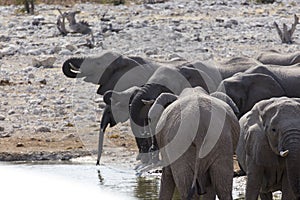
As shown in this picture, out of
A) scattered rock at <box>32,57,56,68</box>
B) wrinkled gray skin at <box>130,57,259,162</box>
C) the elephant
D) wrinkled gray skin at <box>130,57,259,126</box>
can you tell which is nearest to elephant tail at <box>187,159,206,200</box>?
wrinkled gray skin at <box>130,57,259,162</box>

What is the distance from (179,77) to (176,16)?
18.4 metres

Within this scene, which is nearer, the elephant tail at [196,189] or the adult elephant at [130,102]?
the elephant tail at [196,189]

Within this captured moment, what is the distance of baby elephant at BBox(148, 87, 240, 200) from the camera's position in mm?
7535

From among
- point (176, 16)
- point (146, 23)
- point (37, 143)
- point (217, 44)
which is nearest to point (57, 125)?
point (37, 143)

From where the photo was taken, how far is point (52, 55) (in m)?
21.0

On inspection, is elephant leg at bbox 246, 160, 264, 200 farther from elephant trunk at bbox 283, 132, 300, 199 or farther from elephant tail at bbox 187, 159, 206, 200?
elephant tail at bbox 187, 159, 206, 200

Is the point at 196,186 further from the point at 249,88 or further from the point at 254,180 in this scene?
the point at 249,88

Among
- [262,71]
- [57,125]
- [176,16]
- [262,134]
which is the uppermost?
[262,134]

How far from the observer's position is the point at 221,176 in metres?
7.64

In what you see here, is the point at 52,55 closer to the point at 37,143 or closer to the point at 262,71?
the point at 37,143

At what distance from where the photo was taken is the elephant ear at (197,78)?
1220 centimetres

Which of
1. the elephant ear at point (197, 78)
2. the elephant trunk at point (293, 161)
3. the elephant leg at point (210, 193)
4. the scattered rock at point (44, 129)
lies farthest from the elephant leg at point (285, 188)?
the scattered rock at point (44, 129)

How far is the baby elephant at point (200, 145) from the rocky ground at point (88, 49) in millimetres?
4751

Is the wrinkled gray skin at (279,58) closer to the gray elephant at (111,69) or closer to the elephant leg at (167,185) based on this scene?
the gray elephant at (111,69)
